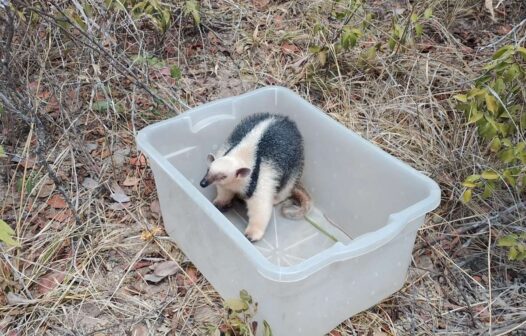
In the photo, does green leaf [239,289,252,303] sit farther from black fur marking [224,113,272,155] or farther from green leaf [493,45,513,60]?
green leaf [493,45,513,60]

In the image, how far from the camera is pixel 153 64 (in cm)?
282

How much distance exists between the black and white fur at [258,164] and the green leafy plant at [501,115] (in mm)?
704


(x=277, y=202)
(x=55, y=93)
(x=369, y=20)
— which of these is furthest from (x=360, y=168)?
(x=55, y=93)

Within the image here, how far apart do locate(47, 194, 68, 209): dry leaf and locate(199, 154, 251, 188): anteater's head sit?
632mm

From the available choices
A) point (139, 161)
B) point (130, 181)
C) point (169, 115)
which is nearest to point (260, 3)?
point (169, 115)

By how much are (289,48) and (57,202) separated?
1546mm

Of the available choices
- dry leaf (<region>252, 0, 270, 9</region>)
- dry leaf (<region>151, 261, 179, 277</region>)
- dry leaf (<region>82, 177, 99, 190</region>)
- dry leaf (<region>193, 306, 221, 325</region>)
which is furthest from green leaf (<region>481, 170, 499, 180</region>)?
dry leaf (<region>252, 0, 270, 9</region>)

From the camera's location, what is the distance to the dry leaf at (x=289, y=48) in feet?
10.5

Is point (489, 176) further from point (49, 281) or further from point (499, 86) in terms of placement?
point (49, 281)

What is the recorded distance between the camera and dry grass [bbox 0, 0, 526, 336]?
2.07 m

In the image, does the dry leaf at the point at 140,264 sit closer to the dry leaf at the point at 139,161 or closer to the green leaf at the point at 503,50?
the dry leaf at the point at 139,161

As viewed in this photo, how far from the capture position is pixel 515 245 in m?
1.98

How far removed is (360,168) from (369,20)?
895mm

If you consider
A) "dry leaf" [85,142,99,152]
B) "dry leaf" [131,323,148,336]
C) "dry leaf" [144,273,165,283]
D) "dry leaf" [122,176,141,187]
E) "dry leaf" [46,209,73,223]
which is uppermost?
"dry leaf" [85,142,99,152]
